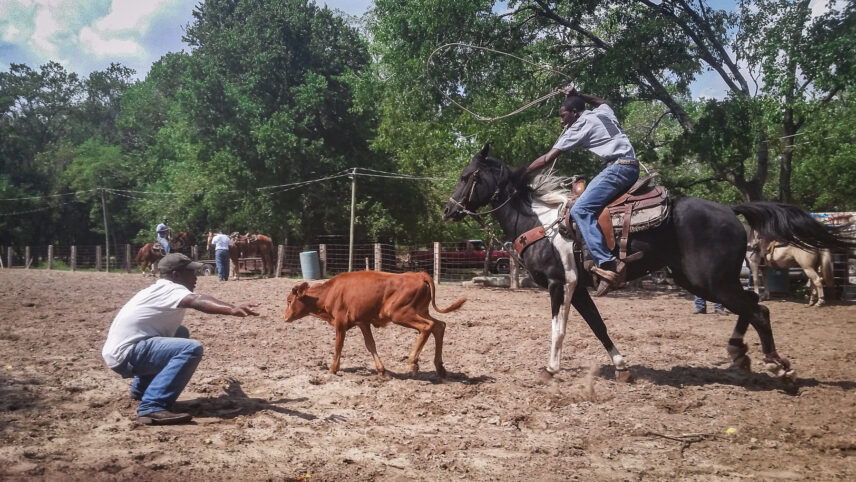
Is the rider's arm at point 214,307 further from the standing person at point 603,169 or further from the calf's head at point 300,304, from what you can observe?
the standing person at point 603,169

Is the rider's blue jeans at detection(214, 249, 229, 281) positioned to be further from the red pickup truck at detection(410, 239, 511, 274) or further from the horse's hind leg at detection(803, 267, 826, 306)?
the horse's hind leg at detection(803, 267, 826, 306)

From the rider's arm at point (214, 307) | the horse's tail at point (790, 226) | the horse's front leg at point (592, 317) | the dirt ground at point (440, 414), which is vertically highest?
the horse's tail at point (790, 226)

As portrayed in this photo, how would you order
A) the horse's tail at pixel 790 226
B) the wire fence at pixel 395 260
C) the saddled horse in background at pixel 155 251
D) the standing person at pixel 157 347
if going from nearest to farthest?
the standing person at pixel 157 347 → the horse's tail at pixel 790 226 → the wire fence at pixel 395 260 → the saddled horse in background at pixel 155 251

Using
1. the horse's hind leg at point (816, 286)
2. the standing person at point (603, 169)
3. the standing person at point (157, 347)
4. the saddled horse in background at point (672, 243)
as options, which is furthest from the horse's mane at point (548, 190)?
the horse's hind leg at point (816, 286)

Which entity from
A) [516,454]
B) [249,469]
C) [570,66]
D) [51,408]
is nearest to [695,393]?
[516,454]

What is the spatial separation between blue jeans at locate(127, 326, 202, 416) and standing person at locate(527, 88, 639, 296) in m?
3.87

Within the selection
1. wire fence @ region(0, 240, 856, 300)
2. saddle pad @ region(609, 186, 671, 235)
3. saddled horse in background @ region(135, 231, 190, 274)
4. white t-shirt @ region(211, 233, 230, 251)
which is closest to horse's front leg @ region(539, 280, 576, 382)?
saddle pad @ region(609, 186, 671, 235)

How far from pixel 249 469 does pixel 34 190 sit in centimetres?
5512

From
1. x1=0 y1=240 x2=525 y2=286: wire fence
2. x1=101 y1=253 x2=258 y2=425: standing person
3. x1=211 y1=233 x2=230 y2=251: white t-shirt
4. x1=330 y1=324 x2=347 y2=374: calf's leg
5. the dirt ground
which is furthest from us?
x1=211 y1=233 x2=230 y2=251: white t-shirt

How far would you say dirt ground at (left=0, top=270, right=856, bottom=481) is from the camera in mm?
4184

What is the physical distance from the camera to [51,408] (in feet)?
17.6

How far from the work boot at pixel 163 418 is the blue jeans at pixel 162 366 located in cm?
4

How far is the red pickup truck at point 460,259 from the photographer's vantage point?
73.9 ft

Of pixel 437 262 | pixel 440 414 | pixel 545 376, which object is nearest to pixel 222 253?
pixel 437 262
